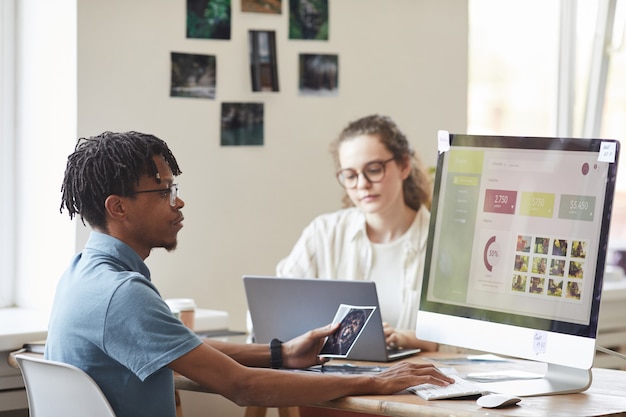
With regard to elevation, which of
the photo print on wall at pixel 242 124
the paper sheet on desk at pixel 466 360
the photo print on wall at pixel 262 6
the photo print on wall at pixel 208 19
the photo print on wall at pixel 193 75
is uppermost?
the photo print on wall at pixel 262 6

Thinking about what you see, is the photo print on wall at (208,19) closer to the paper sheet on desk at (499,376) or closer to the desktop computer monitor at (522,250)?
the desktop computer monitor at (522,250)

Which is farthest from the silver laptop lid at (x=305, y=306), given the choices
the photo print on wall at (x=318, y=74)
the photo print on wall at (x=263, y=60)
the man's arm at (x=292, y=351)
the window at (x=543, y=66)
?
the window at (x=543, y=66)

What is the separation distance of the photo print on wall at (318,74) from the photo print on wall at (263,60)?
0.41ft

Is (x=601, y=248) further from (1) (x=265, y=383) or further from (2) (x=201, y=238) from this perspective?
(2) (x=201, y=238)

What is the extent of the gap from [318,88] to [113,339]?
179cm

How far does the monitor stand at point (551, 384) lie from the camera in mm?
2051

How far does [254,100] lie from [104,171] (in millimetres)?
1363

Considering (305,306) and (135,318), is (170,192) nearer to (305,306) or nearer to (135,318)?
(135,318)

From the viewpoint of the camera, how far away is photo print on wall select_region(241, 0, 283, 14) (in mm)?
3287

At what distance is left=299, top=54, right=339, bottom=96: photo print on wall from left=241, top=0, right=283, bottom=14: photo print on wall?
0.19 meters

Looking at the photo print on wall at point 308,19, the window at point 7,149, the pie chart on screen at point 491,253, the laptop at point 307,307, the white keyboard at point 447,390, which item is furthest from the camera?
the photo print on wall at point 308,19

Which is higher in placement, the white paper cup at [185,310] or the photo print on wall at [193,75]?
the photo print on wall at [193,75]

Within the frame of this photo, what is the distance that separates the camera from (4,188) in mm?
3154

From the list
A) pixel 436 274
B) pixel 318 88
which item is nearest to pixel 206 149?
pixel 318 88
